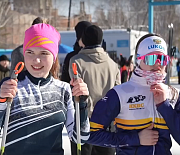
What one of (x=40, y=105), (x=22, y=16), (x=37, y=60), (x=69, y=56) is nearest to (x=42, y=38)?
(x=37, y=60)

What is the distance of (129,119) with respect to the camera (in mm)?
3051

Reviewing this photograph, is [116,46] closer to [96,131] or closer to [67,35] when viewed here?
[67,35]

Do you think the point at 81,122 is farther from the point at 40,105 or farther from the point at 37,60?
the point at 37,60

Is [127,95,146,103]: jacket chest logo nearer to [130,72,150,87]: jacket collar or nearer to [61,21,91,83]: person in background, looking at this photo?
[130,72,150,87]: jacket collar

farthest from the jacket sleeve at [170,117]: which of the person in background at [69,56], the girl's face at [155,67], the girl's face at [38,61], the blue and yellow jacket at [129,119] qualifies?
the person in background at [69,56]

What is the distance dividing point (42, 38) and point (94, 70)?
6.15 feet

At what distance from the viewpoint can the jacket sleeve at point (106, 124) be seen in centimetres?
302

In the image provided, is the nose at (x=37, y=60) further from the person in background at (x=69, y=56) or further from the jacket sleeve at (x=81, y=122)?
the person in background at (x=69, y=56)

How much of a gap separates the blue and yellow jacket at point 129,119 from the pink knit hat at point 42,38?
0.54m

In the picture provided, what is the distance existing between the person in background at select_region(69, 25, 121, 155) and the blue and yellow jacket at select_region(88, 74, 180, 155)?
1.58 meters

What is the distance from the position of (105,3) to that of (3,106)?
53291 mm

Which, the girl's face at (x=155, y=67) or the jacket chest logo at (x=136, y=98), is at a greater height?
the girl's face at (x=155, y=67)

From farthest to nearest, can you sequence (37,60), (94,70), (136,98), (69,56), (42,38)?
(69,56) < (94,70) < (136,98) < (42,38) < (37,60)

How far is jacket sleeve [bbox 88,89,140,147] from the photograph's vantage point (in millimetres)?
3018
